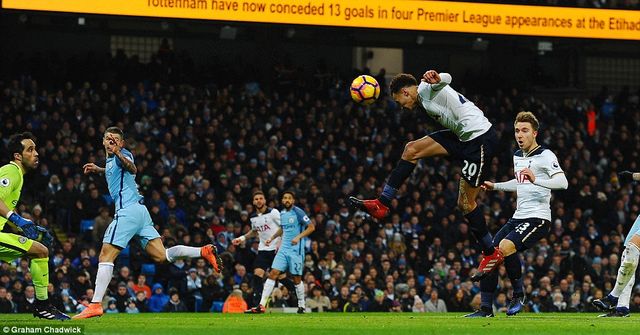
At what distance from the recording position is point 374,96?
13.9 metres

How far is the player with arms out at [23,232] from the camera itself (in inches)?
482

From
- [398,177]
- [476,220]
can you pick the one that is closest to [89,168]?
[398,177]

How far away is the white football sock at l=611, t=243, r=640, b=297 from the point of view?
1482 cm

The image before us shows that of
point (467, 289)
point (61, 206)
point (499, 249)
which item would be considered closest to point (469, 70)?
point (467, 289)

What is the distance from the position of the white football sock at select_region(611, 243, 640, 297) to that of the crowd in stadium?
30.1 feet

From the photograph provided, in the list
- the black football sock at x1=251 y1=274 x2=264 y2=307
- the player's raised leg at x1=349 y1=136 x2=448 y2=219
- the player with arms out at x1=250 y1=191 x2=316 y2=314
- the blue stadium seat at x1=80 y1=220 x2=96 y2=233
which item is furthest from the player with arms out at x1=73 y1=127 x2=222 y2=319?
the blue stadium seat at x1=80 y1=220 x2=96 y2=233

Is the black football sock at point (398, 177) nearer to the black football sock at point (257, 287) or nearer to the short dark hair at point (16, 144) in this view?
the short dark hair at point (16, 144)

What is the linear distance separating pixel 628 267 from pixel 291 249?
694 centimetres

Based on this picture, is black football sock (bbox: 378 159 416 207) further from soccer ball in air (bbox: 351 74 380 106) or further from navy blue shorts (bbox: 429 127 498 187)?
soccer ball in air (bbox: 351 74 380 106)

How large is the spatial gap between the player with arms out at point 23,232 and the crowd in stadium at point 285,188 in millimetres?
8274

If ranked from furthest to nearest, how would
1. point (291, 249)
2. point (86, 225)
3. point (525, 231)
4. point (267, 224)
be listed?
1. point (86, 225)
2. point (267, 224)
3. point (291, 249)
4. point (525, 231)

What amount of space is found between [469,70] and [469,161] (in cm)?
2314

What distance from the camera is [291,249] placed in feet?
66.0

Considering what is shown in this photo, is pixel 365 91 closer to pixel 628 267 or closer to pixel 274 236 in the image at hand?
pixel 628 267
